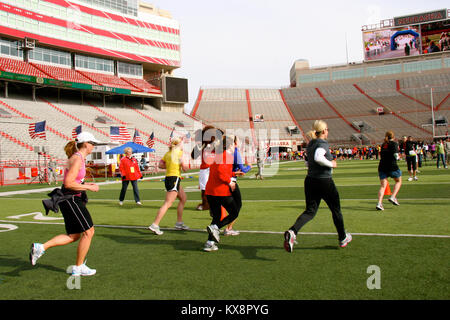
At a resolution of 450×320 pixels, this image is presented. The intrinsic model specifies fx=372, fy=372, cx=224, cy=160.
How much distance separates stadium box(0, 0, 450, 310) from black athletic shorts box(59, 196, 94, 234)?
630 millimetres

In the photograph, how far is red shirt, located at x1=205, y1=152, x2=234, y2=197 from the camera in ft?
18.1

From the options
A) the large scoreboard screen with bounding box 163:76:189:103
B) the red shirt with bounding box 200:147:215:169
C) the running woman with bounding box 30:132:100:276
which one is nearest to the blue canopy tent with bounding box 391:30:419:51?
the large scoreboard screen with bounding box 163:76:189:103

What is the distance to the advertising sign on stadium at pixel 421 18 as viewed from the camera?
249ft

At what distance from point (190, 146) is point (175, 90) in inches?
1053

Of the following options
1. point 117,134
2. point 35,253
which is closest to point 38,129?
point 117,134

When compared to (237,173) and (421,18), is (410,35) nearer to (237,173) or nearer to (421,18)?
(421,18)

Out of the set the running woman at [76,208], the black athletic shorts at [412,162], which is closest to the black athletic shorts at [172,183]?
the running woman at [76,208]

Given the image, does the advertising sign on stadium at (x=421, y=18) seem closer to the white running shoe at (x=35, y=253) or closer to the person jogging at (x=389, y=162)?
the person jogging at (x=389, y=162)

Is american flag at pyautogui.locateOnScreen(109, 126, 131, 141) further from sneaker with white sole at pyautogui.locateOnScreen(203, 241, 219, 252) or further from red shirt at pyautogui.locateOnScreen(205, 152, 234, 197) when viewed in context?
sneaker with white sole at pyautogui.locateOnScreen(203, 241, 219, 252)

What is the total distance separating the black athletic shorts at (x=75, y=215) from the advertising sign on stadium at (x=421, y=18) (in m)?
88.3

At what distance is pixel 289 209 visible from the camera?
31.0 ft

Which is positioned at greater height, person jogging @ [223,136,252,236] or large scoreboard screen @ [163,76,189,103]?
large scoreboard screen @ [163,76,189,103]

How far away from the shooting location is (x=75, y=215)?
4418mm

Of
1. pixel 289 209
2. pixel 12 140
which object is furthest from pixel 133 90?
pixel 289 209
